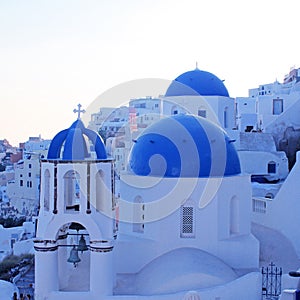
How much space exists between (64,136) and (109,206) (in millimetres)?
1744

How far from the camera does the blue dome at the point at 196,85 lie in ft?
62.3

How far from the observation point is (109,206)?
9.76 meters

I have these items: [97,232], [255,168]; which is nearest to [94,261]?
[97,232]

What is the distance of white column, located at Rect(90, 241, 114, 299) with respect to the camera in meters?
9.48

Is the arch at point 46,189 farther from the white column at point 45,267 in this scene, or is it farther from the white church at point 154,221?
the white column at point 45,267

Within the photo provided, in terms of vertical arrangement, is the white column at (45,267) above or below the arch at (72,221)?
below

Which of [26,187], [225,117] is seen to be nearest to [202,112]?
[225,117]

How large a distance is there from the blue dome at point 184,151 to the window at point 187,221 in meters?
0.78

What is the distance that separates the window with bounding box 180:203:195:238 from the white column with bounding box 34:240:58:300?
3.12 m

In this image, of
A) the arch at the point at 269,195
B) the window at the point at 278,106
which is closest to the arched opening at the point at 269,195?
the arch at the point at 269,195

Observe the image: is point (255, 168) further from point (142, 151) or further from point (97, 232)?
point (97, 232)

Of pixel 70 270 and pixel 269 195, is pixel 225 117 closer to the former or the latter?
pixel 269 195

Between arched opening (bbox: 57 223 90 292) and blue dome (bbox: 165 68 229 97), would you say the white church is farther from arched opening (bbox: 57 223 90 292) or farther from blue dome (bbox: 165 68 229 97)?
blue dome (bbox: 165 68 229 97)

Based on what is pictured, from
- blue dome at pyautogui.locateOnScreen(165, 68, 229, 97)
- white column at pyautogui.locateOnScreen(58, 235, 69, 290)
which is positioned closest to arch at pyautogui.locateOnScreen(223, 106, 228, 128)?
blue dome at pyautogui.locateOnScreen(165, 68, 229, 97)
